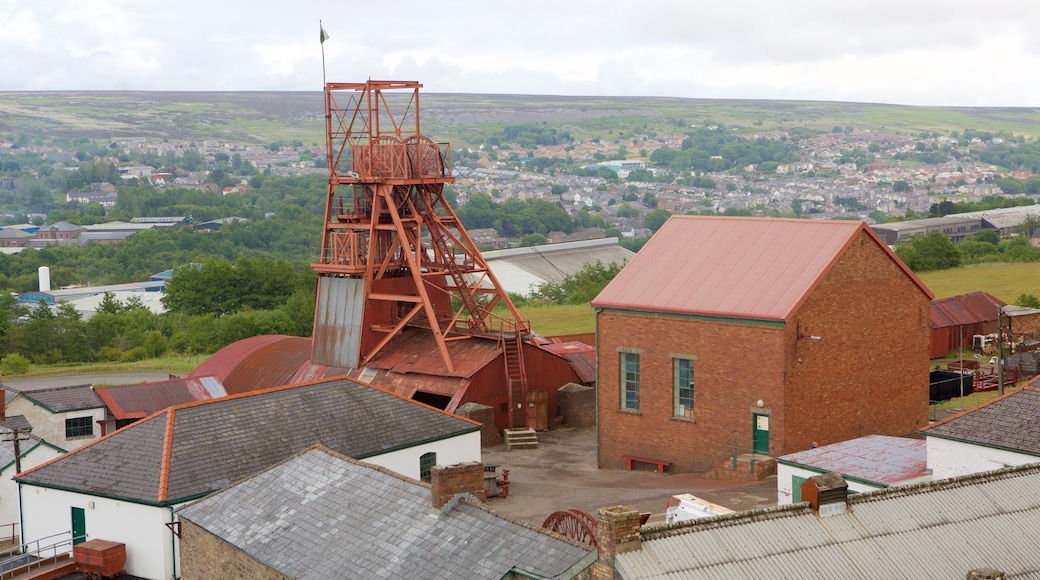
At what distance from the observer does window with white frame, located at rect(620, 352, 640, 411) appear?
3500 centimetres

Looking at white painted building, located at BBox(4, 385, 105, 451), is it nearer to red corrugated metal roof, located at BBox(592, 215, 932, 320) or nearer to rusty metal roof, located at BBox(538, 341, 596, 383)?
rusty metal roof, located at BBox(538, 341, 596, 383)

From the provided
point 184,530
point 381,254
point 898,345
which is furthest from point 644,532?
point 381,254

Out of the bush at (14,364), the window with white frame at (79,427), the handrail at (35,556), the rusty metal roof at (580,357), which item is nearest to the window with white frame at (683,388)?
the rusty metal roof at (580,357)

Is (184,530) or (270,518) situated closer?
(270,518)

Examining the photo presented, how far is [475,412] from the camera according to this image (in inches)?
1527

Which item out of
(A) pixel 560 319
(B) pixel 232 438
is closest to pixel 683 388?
(B) pixel 232 438

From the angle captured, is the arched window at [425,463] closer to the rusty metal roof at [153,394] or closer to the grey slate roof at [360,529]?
Result: the grey slate roof at [360,529]

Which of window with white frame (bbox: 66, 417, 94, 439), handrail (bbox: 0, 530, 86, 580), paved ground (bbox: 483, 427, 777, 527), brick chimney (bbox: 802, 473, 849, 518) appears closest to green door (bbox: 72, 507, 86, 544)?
handrail (bbox: 0, 530, 86, 580)

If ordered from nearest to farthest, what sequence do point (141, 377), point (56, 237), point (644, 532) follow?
point (644, 532) → point (141, 377) → point (56, 237)

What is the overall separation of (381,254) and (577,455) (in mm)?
11502

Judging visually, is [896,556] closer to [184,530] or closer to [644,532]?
[644,532]

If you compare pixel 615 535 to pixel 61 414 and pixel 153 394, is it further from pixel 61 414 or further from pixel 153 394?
pixel 153 394

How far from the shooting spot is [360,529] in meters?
20.7

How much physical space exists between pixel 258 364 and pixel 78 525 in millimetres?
19348
